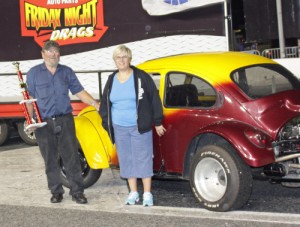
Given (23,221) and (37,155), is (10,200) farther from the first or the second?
(37,155)

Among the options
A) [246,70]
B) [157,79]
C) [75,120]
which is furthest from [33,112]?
[246,70]

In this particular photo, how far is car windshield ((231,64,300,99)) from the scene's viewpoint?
7.84 metres

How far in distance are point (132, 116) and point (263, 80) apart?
1.61m

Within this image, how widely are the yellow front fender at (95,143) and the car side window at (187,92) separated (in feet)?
3.35

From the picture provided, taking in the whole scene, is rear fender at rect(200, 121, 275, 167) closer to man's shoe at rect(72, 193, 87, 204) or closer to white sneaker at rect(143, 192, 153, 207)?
white sneaker at rect(143, 192, 153, 207)

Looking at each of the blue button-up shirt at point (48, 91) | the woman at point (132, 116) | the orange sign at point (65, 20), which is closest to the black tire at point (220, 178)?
the woman at point (132, 116)

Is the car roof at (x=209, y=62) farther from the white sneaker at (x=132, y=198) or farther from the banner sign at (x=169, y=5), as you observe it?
the banner sign at (x=169, y=5)

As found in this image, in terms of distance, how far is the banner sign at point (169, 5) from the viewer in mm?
11953

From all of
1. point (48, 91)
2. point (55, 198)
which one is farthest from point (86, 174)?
point (48, 91)

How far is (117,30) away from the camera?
12.8 metres

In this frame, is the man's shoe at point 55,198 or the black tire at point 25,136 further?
the black tire at point 25,136

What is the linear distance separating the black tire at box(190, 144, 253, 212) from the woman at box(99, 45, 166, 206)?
1.84ft

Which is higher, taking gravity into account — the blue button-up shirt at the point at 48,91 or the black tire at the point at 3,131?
the blue button-up shirt at the point at 48,91

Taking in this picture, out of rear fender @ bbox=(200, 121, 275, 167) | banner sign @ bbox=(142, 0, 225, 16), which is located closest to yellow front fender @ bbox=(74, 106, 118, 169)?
rear fender @ bbox=(200, 121, 275, 167)
